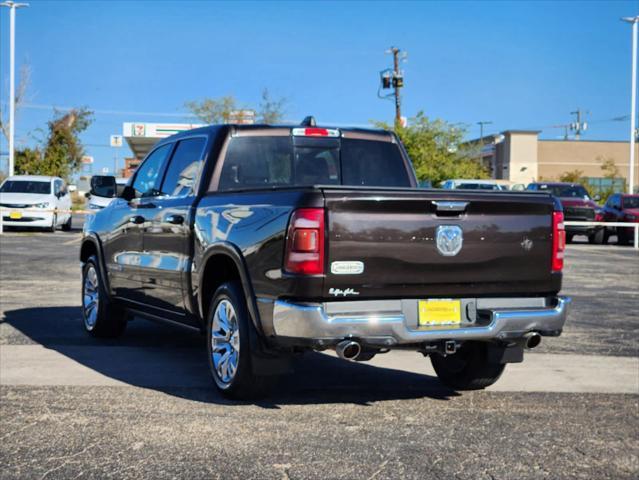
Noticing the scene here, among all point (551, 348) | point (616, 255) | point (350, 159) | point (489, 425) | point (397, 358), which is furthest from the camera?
point (616, 255)

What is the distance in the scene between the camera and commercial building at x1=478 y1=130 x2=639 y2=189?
84.9 metres

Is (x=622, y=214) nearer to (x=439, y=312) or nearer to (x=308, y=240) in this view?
(x=439, y=312)

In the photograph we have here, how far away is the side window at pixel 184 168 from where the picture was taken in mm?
7555

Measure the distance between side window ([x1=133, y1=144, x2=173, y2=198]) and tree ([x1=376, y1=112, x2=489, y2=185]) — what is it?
147 feet

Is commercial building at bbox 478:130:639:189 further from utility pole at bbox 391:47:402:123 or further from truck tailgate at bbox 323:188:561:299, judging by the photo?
truck tailgate at bbox 323:188:561:299

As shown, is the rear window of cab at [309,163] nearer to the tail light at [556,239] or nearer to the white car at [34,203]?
the tail light at [556,239]

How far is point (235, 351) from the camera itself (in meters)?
6.48

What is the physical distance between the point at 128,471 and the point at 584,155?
289 feet

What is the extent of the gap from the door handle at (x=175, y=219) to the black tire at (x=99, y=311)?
1.78 m

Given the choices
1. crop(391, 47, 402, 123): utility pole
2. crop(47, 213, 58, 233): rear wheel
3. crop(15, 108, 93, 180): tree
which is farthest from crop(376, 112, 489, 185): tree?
crop(47, 213, 58, 233): rear wheel

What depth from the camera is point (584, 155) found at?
88.9 m

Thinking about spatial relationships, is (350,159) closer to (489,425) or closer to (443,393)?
(443,393)

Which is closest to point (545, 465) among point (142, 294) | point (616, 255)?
point (142, 294)

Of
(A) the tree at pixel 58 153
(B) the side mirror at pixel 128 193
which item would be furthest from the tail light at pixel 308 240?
(A) the tree at pixel 58 153
